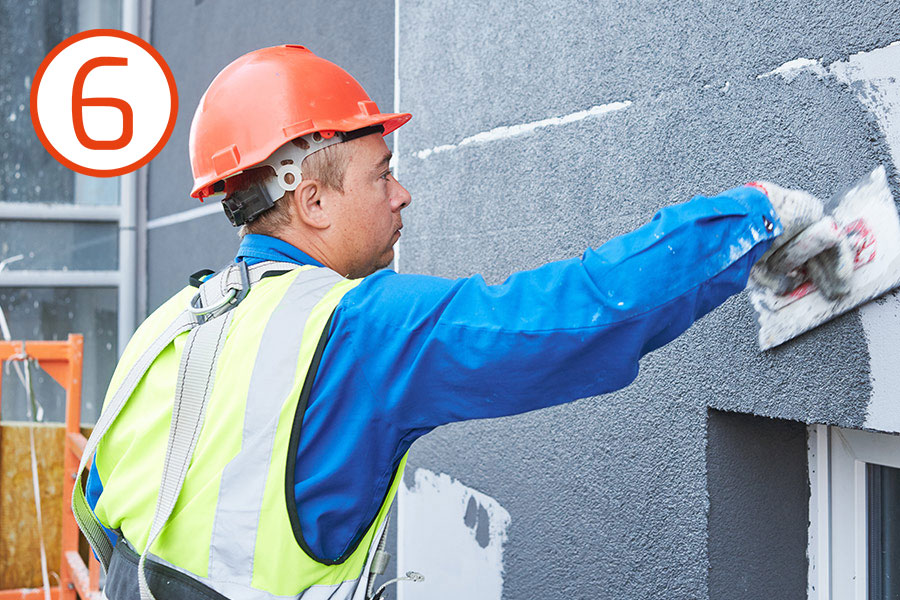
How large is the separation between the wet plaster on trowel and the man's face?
2.54ft

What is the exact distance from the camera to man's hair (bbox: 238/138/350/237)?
1.48 m

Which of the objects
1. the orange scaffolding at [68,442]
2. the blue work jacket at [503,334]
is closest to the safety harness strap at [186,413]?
the blue work jacket at [503,334]

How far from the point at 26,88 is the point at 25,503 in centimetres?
361

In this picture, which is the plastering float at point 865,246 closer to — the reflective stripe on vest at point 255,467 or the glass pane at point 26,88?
the reflective stripe on vest at point 255,467

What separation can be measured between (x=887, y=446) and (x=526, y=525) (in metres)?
0.95

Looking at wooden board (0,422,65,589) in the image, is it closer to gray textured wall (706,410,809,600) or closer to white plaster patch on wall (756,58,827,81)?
gray textured wall (706,410,809,600)

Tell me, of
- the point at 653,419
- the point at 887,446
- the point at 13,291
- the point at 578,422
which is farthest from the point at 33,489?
the point at 887,446

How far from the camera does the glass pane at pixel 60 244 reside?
20.6 ft

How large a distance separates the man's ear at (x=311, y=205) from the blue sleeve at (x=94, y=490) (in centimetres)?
60

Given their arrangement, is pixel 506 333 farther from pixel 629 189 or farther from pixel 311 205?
pixel 629 189

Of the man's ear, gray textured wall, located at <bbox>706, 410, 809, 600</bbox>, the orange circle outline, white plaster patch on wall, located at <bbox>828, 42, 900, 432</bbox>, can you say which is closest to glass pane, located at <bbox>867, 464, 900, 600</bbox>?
gray textured wall, located at <bbox>706, 410, 809, 600</bbox>

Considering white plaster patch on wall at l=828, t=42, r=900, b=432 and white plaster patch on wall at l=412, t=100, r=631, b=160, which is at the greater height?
white plaster patch on wall at l=412, t=100, r=631, b=160

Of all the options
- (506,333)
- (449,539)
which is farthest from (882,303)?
(449,539)

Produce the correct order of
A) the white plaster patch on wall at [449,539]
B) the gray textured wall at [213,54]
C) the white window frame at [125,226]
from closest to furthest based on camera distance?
the white plaster patch on wall at [449,539], the gray textured wall at [213,54], the white window frame at [125,226]
